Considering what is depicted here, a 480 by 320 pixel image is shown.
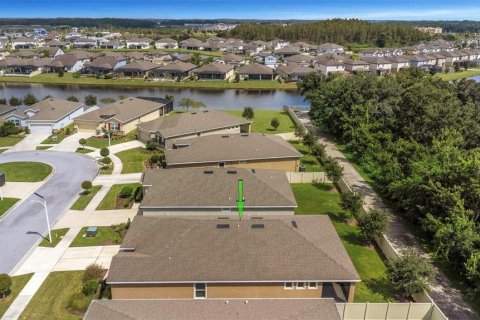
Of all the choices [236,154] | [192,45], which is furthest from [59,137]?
[192,45]

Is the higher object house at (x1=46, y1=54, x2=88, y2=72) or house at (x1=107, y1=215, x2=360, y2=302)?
house at (x1=46, y1=54, x2=88, y2=72)

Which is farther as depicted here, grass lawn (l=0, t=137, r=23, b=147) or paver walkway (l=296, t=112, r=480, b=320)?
grass lawn (l=0, t=137, r=23, b=147)

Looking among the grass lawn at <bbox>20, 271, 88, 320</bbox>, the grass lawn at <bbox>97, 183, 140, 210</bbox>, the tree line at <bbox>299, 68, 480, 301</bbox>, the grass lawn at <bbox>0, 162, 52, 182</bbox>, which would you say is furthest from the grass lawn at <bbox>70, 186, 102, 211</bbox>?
the tree line at <bbox>299, 68, 480, 301</bbox>

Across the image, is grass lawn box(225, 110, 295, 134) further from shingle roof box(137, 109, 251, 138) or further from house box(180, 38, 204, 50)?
house box(180, 38, 204, 50)

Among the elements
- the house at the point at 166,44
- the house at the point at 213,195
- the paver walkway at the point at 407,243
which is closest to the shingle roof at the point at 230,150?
the paver walkway at the point at 407,243

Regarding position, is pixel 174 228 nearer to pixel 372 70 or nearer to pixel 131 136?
pixel 131 136

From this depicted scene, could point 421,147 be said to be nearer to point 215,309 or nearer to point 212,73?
point 215,309

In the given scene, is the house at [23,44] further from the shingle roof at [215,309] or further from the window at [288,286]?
the window at [288,286]
